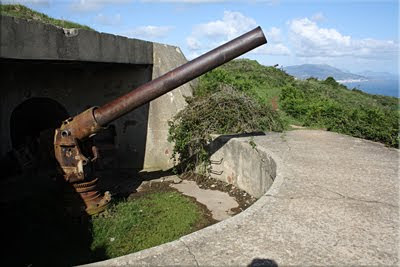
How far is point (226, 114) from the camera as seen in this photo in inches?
267

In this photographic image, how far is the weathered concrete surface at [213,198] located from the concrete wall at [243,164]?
1.20 feet

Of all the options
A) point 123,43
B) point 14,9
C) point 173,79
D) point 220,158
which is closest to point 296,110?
point 220,158

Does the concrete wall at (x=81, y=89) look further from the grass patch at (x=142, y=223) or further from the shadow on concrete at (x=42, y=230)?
the grass patch at (x=142, y=223)

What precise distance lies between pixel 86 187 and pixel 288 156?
2.86m

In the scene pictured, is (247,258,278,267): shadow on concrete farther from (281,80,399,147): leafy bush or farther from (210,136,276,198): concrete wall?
(281,80,399,147): leafy bush

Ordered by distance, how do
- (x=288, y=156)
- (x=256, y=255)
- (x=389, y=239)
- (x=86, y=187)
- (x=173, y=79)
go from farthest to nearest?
(x=288, y=156), (x=86, y=187), (x=173, y=79), (x=389, y=239), (x=256, y=255)

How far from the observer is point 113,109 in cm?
423

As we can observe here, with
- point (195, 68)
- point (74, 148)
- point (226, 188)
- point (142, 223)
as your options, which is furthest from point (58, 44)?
point (226, 188)

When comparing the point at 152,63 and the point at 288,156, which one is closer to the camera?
the point at 288,156

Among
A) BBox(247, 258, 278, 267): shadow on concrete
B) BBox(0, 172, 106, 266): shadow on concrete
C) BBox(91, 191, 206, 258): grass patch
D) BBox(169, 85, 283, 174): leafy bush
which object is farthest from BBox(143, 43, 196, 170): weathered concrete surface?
BBox(247, 258, 278, 267): shadow on concrete

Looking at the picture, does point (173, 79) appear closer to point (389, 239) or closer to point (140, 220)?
point (140, 220)

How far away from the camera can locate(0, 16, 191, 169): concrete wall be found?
504cm

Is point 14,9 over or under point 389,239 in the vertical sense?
over

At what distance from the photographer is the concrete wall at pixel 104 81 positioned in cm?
504
